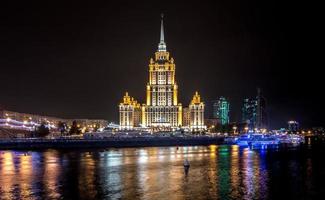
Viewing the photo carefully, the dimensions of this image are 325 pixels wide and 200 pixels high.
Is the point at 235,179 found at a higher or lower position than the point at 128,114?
lower

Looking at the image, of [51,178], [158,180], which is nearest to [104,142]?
[51,178]

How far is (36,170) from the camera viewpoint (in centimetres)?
6253

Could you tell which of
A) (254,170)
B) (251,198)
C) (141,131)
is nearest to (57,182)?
(251,198)

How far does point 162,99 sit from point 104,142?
60.8 m

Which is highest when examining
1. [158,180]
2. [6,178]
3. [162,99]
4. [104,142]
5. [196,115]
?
[162,99]

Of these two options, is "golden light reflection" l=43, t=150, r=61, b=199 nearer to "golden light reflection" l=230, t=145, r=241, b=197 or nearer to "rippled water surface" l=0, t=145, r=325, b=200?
"rippled water surface" l=0, t=145, r=325, b=200

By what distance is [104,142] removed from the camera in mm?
129125

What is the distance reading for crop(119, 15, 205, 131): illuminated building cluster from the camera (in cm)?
18625

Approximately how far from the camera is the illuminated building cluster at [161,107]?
186250mm

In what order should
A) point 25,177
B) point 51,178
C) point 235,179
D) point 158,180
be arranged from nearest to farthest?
point 158,180
point 235,179
point 51,178
point 25,177

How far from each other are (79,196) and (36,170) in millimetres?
20609

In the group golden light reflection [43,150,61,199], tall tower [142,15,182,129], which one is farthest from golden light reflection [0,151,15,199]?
tall tower [142,15,182,129]

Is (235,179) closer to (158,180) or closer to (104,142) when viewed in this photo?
(158,180)

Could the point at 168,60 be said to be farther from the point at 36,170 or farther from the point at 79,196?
the point at 79,196
